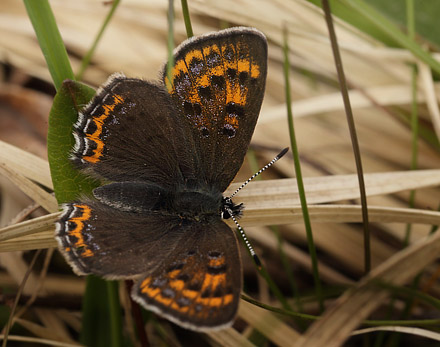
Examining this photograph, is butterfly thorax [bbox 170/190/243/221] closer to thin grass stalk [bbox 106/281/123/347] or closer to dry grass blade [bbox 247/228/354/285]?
thin grass stalk [bbox 106/281/123/347]

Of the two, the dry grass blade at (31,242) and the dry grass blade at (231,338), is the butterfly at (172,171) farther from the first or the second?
the dry grass blade at (231,338)

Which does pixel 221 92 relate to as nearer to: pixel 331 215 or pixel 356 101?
pixel 331 215

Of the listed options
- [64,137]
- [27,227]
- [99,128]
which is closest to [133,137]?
[99,128]

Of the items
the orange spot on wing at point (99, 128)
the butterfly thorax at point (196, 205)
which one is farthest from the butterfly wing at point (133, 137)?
the butterfly thorax at point (196, 205)

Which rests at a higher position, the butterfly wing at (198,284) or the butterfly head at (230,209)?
the butterfly head at (230,209)

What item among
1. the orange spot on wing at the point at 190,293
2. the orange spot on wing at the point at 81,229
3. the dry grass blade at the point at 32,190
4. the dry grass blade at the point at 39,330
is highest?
the dry grass blade at the point at 32,190

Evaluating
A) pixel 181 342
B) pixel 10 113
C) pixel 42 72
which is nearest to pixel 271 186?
pixel 181 342

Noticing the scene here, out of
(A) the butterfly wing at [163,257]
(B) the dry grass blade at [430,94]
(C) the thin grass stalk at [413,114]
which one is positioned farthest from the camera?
(B) the dry grass blade at [430,94]

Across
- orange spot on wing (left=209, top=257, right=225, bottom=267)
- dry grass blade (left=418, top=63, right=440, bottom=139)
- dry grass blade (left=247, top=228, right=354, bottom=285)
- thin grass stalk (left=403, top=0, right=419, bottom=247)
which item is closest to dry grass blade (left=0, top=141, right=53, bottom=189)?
orange spot on wing (left=209, top=257, right=225, bottom=267)
